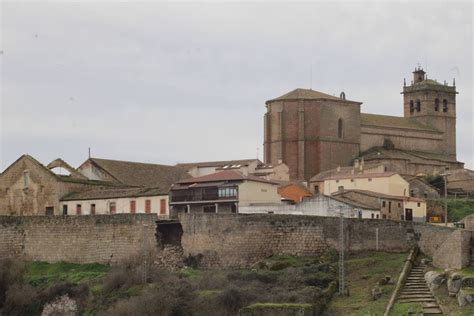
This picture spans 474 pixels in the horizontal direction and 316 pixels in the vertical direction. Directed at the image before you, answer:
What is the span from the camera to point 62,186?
7919 cm

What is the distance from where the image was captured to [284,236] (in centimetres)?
6544

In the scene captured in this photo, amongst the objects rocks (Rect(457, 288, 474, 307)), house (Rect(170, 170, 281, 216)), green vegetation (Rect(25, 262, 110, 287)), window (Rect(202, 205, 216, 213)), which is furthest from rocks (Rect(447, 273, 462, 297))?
window (Rect(202, 205, 216, 213))

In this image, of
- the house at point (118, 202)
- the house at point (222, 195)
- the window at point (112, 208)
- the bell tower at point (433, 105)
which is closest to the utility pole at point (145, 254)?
the house at point (222, 195)

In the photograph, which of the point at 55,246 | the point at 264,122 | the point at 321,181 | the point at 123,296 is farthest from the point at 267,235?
the point at 264,122

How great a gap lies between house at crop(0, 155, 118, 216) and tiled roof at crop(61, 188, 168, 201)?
71 centimetres

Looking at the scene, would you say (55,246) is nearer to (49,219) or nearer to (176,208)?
(49,219)

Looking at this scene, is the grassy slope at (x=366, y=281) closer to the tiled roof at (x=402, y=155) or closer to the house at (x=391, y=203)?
the house at (x=391, y=203)

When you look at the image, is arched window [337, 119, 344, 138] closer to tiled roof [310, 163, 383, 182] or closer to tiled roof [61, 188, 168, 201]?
tiled roof [310, 163, 383, 182]

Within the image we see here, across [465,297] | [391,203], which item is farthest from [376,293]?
[391,203]

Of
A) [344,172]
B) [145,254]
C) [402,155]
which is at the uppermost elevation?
[402,155]

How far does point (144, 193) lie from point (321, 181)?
19.1 m

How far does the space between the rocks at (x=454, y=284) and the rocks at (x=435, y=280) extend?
2.59 feet

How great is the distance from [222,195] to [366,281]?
17.3 m

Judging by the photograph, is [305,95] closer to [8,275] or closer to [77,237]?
[77,237]
